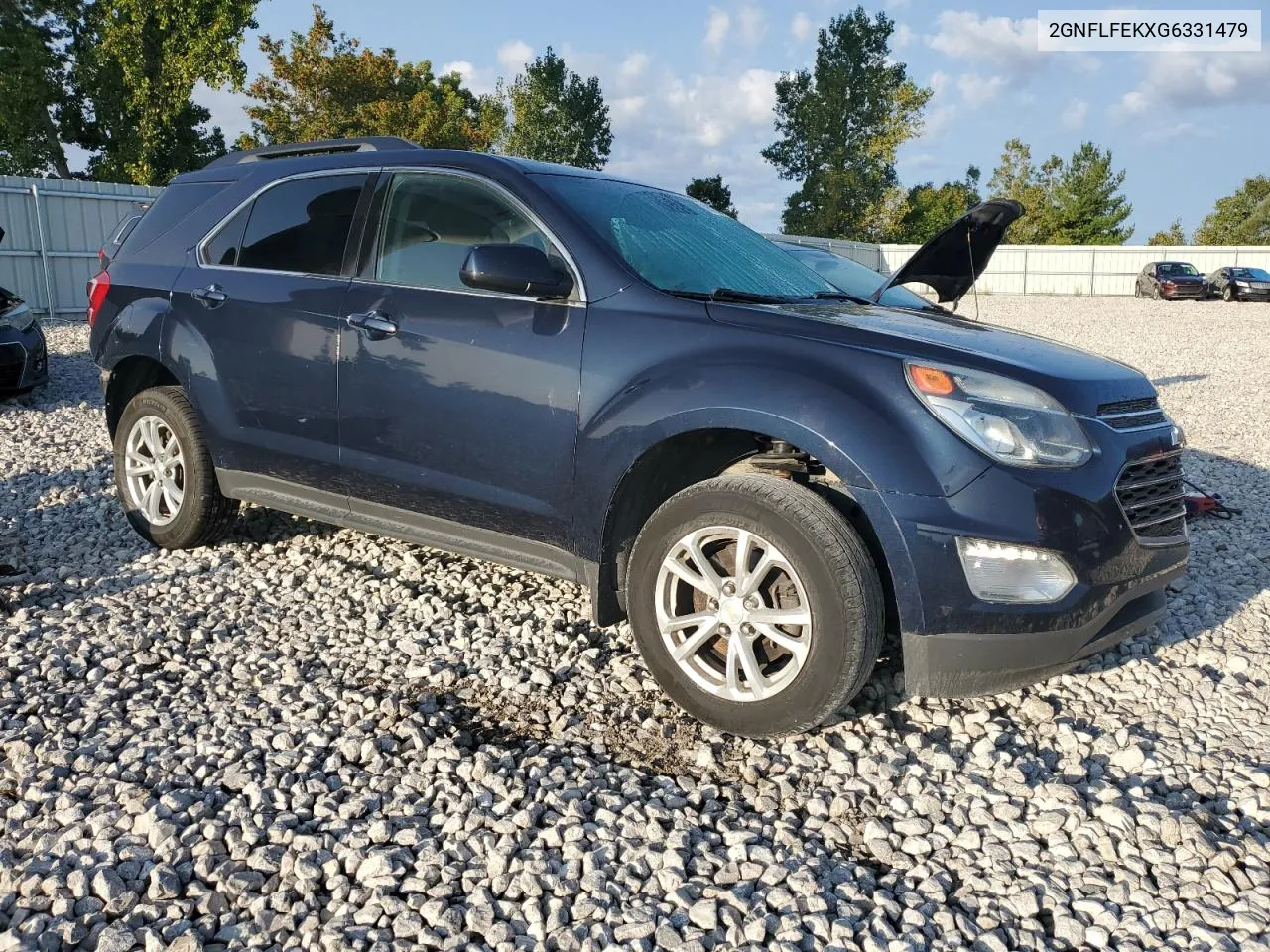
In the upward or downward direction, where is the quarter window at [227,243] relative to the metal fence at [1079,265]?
downward

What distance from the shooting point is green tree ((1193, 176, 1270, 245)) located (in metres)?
58.5

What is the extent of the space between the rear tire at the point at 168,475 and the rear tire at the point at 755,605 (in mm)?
2429

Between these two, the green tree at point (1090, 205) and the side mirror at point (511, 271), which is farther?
the green tree at point (1090, 205)

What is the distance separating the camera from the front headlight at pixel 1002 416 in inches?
115

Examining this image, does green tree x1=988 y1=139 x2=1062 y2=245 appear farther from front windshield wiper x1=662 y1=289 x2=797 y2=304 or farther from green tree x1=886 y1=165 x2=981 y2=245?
front windshield wiper x1=662 y1=289 x2=797 y2=304

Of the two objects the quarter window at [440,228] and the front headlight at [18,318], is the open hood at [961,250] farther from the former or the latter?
the front headlight at [18,318]

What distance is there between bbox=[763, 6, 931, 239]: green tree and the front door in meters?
51.8

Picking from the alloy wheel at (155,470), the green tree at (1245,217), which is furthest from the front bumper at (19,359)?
the green tree at (1245,217)

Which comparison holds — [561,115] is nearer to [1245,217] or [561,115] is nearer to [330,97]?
[330,97]

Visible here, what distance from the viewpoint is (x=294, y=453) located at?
4262 mm

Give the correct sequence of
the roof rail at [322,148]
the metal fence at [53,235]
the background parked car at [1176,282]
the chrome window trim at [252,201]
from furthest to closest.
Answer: the background parked car at [1176,282] → the metal fence at [53,235] → the roof rail at [322,148] → the chrome window trim at [252,201]

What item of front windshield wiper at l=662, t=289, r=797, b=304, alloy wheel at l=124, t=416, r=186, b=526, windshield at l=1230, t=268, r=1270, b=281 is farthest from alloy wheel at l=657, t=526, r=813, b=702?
windshield at l=1230, t=268, r=1270, b=281

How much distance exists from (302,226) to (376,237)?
49 cm

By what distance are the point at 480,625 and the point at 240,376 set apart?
5.00ft
